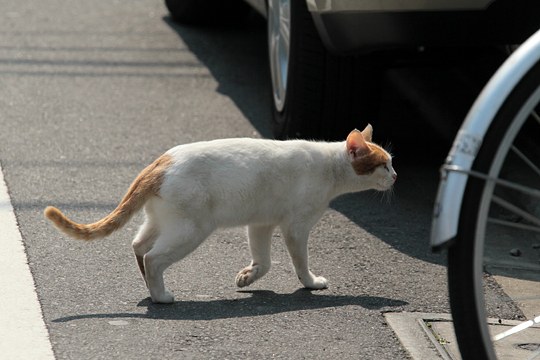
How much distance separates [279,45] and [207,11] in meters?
2.89

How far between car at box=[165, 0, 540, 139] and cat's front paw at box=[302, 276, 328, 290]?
4.02 feet

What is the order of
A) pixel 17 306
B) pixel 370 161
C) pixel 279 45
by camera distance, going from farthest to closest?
pixel 279 45, pixel 370 161, pixel 17 306

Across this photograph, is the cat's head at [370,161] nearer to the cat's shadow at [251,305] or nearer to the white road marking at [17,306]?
the cat's shadow at [251,305]

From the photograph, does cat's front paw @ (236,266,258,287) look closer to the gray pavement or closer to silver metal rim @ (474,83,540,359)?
the gray pavement

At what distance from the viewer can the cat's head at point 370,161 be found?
4.27m

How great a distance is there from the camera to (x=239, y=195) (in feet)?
13.4

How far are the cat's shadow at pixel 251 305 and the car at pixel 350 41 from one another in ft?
4.15

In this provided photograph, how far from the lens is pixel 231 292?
167 inches

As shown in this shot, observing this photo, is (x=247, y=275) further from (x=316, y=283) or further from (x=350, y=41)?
(x=350, y=41)

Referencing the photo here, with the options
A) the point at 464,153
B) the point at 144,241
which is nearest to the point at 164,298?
the point at 144,241

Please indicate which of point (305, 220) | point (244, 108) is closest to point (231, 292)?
point (305, 220)

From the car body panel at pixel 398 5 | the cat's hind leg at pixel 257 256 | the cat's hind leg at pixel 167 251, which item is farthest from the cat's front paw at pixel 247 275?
the car body panel at pixel 398 5

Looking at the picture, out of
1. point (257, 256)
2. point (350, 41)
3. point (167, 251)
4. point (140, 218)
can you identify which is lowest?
point (140, 218)

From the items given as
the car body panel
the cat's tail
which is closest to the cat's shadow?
the cat's tail
